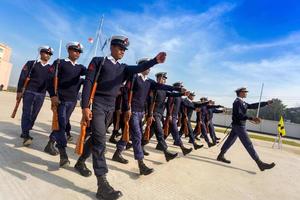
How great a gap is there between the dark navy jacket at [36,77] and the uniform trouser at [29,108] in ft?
0.40

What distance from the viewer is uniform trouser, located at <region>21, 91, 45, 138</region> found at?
6441 millimetres

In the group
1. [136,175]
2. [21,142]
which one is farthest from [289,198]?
[21,142]

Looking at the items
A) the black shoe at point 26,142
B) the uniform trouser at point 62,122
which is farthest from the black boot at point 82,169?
the black shoe at point 26,142

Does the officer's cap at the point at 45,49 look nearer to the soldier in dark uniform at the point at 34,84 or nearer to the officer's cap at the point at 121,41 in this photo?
the soldier in dark uniform at the point at 34,84

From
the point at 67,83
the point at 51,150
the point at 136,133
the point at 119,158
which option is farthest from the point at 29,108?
the point at 136,133

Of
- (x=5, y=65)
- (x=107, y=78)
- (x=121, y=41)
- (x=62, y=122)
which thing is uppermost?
(x=5, y=65)

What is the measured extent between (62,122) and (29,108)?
150 centimetres

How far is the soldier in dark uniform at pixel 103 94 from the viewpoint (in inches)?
164

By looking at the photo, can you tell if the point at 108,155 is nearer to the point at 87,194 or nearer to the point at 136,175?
the point at 136,175

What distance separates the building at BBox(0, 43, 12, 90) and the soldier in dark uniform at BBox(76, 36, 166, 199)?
63274mm

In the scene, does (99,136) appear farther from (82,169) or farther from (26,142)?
(26,142)

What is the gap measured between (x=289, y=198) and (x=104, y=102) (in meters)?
3.79

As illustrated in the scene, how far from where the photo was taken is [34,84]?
21.8ft

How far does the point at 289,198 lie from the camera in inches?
211
